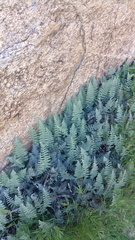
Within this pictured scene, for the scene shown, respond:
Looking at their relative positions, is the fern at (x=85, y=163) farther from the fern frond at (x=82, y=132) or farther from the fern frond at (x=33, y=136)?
the fern frond at (x=33, y=136)

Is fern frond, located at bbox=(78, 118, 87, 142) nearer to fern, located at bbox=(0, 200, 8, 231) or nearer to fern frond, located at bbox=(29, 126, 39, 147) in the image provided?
fern frond, located at bbox=(29, 126, 39, 147)

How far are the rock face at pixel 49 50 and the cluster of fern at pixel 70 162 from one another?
19 centimetres

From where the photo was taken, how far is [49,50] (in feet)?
8.49

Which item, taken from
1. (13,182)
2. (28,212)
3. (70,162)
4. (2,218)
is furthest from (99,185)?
(2,218)

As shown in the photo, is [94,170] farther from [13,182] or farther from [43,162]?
[13,182]

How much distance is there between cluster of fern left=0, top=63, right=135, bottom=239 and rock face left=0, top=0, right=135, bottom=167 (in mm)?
188

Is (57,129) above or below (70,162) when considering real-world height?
above

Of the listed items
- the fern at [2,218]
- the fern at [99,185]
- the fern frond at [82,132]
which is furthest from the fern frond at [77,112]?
the fern at [2,218]

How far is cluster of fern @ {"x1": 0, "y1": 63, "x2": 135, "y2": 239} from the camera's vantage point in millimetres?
2279

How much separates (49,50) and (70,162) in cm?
115

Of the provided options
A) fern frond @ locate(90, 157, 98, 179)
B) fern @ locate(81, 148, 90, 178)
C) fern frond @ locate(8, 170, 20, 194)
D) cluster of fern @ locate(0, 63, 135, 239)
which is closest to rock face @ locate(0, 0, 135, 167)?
cluster of fern @ locate(0, 63, 135, 239)

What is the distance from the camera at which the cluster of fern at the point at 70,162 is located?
2.28m

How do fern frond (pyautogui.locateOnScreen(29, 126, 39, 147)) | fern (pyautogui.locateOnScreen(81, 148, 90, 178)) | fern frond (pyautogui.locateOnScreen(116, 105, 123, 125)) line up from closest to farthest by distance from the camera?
fern (pyautogui.locateOnScreen(81, 148, 90, 178))
fern frond (pyautogui.locateOnScreen(29, 126, 39, 147))
fern frond (pyautogui.locateOnScreen(116, 105, 123, 125))

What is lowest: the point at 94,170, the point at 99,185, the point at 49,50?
the point at 99,185
